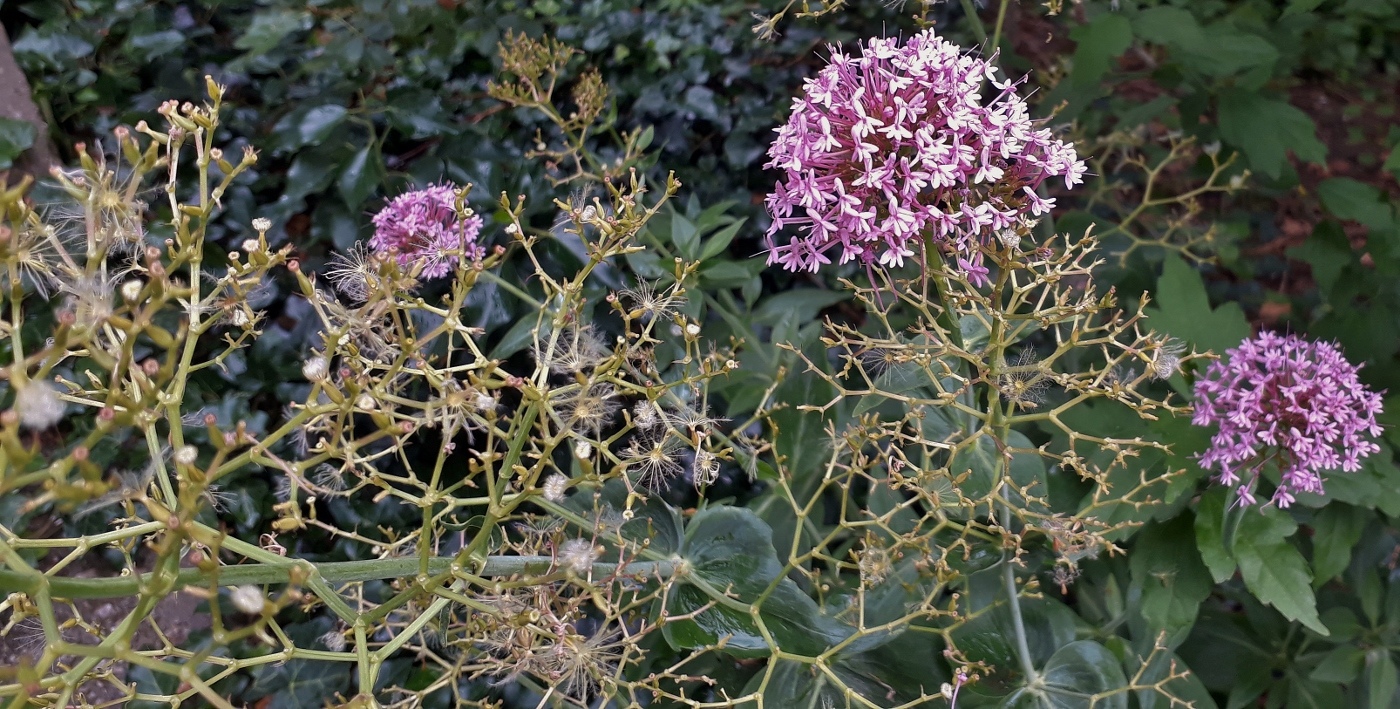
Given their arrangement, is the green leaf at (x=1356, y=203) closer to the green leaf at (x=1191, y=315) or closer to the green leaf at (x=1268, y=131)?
the green leaf at (x=1268, y=131)

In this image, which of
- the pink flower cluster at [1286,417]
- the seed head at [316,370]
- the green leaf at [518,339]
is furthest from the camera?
the green leaf at [518,339]

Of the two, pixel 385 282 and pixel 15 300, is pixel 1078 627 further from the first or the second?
pixel 15 300

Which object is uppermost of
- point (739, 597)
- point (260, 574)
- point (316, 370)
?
point (316, 370)

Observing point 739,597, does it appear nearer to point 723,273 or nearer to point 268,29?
point 723,273

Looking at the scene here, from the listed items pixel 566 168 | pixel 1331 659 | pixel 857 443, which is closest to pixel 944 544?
pixel 857 443

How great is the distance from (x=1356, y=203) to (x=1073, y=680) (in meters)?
1.26

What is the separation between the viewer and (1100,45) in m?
1.58

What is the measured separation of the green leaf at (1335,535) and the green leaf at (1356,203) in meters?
0.66

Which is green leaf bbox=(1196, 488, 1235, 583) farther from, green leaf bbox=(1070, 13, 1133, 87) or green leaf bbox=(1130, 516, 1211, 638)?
green leaf bbox=(1070, 13, 1133, 87)

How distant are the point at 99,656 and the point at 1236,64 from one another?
189 centimetres

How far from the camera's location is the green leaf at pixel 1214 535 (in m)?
1.20

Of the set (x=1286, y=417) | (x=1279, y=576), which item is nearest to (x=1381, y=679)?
(x=1279, y=576)

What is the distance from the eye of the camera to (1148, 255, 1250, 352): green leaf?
1.41 metres

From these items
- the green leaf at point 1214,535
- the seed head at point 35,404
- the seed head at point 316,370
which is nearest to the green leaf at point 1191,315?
the green leaf at point 1214,535
